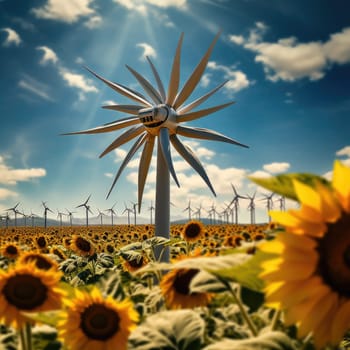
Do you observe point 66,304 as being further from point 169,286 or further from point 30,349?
point 169,286

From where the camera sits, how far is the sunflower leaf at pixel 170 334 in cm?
192

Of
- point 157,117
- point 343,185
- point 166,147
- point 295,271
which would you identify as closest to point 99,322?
point 295,271

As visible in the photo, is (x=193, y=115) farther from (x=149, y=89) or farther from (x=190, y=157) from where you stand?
(x=149, y=89)

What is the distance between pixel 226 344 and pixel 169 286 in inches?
44.6

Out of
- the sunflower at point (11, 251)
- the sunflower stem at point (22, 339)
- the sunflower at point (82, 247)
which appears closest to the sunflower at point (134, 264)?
the sunflower at point (11, 251)

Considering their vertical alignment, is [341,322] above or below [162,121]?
below

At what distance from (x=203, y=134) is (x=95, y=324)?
51.9 ft

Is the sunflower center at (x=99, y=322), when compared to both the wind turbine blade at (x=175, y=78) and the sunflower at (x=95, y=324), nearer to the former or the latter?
the sunflower at (x=95, y=324)

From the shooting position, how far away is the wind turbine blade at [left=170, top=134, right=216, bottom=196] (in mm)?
16578

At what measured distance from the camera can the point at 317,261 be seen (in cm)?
142

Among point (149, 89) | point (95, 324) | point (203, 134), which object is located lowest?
point (95, 324)

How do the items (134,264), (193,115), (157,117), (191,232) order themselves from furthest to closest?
1. (193,115)
2. (157,117)
3. (191,232)
4. (134,264)

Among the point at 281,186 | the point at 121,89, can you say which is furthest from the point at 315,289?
the point at 121,89

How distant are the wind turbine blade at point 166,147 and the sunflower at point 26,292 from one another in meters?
12.1
